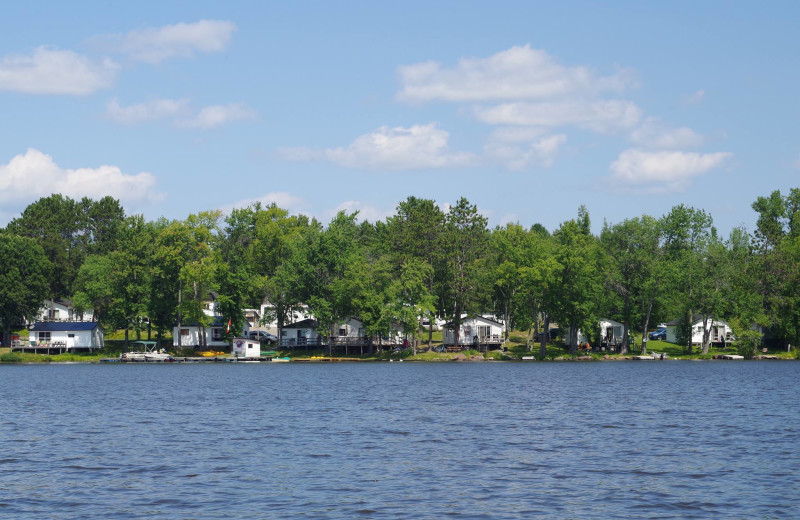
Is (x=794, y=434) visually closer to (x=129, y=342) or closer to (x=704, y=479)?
(x=704, y=479)

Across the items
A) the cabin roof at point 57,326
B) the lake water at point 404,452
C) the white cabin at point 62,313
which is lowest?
the lake water at point 404,452

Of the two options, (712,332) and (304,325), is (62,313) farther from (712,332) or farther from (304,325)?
(712,332)

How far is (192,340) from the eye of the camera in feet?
430

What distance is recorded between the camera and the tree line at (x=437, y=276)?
4321 inches

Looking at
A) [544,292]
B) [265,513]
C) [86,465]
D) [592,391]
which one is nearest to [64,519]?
[265,513]

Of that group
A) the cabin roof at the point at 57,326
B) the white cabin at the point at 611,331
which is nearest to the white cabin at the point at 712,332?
the white cabin at the point at 611,331

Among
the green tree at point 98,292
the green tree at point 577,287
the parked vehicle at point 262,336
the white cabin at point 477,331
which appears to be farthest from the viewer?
the parked vehicle at point 262,336

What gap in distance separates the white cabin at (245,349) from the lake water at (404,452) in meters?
50.2

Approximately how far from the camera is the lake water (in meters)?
23.8

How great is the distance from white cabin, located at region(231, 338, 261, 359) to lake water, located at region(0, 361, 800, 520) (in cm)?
5023

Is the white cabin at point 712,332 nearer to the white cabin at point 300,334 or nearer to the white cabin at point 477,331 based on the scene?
the white cabin at point 477,331

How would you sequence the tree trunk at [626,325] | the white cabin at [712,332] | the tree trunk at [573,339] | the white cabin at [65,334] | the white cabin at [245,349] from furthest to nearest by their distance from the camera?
the white cabin at [65,334]
the white cabin at [712,332]
the white cabin at [245,349]
the tree trunk at [573,339]
the tree trunk at [626,325]

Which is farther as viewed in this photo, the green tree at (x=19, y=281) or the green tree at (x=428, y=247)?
the green tree at (x=19, y=281)

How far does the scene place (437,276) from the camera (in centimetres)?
11825
